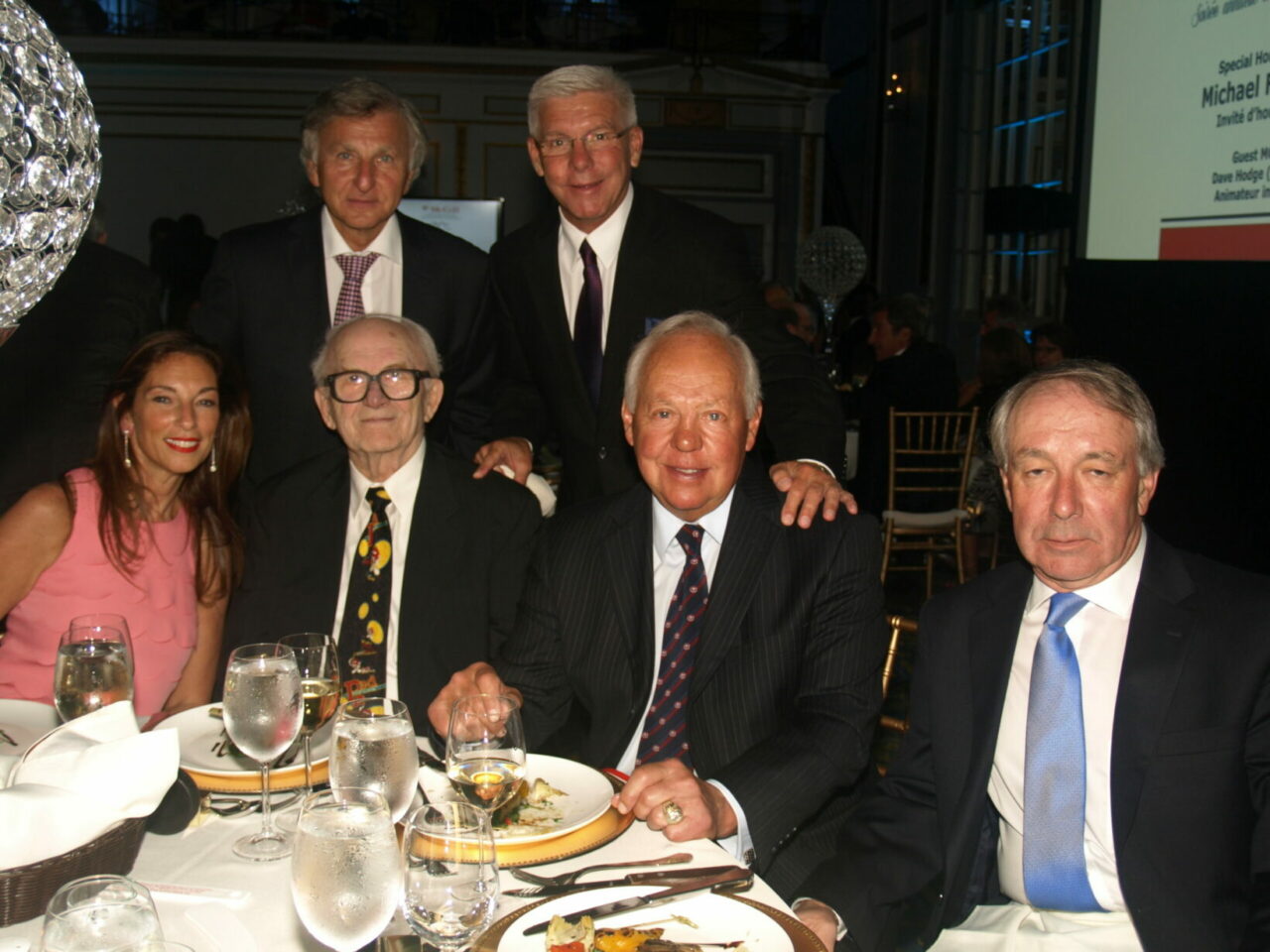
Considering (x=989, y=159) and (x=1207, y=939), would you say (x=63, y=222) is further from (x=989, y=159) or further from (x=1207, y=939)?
(x=989, y=159)

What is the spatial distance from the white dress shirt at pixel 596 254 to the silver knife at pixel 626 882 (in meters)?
1.82

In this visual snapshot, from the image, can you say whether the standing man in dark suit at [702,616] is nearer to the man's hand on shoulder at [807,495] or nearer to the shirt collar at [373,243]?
the man's hand on shoulder at [807,495]

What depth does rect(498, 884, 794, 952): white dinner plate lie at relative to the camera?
133 centimetres

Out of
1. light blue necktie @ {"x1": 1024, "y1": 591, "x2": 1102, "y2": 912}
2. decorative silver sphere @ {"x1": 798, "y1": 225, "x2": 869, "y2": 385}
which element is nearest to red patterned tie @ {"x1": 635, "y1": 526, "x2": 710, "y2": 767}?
light blue necktie @ {"x1": 1024, "y1": 591, "x2": 1102, "y2": 912}

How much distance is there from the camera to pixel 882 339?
748 cm

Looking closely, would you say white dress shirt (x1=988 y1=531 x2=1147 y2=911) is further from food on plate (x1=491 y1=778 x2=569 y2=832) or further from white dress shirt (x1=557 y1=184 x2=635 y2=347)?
white dress shirt (x1=557 y1=184 x2=635 y2=347)

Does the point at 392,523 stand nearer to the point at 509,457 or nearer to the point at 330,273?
the point at 509,457

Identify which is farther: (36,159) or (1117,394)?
(1117,394)

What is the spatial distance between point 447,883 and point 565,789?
54 cm

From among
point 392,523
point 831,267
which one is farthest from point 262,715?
point 831,267

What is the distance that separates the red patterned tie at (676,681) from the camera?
2207 mm

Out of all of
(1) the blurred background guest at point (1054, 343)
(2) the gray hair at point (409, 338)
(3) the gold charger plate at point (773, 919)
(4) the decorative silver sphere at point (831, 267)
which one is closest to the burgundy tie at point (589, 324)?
(2) the gray hair at point (409, 338)

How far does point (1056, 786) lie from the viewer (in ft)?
6.03

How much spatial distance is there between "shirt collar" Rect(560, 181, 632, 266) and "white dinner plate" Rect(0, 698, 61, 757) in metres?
1.70
